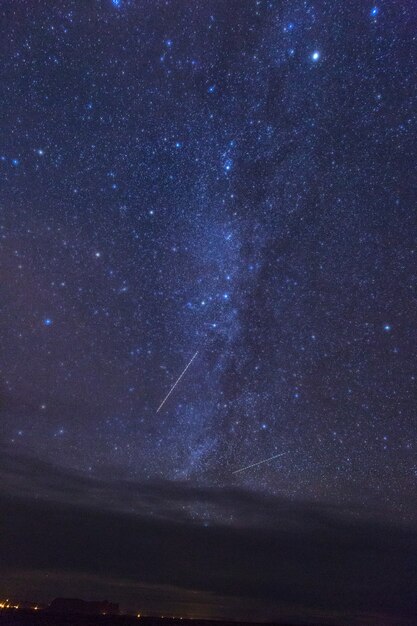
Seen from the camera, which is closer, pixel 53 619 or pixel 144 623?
pixel 53 619

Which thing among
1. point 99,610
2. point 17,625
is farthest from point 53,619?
point 99,610

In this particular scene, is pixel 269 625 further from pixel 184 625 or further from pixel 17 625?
pixel 17 625

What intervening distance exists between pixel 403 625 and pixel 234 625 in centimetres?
2706

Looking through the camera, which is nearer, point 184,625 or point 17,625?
point 17,625

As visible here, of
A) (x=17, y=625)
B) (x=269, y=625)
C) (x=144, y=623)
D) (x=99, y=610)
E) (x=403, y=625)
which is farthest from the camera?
(x=99, y=610)

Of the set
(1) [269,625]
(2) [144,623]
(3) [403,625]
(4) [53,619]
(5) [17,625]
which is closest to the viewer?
(5) [17,625]

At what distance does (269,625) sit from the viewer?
110 feet

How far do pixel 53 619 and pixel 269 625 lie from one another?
44.3 ft

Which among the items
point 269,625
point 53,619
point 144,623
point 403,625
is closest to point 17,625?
point 53,619

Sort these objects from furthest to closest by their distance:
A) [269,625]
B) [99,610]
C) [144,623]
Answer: [99,610] → [269,625] → [144,623]

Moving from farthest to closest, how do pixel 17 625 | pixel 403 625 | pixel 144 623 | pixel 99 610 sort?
1. pixel 99 610
2. pixel 403 625
3. pixel 144 623
4. pixel 17 625

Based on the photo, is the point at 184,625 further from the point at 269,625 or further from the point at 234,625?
the point at 269,625

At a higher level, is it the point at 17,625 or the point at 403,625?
the point at 403,625

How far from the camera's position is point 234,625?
30.7m
